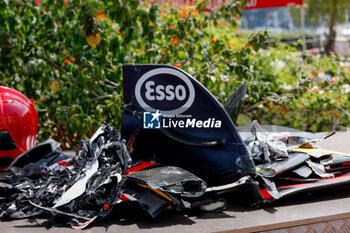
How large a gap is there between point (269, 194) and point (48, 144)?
1.34 metres

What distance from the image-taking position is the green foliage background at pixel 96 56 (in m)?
3.41

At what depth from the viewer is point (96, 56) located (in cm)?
364

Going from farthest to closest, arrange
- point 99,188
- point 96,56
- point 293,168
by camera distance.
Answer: point 96,56, point 293,168, point 99,188

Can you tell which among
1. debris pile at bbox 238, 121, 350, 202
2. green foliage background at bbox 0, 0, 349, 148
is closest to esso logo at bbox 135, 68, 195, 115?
debris pile at bbox 238, 121, 350, 202

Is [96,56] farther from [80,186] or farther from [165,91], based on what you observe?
[80,186]

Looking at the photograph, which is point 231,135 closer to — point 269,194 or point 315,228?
point 269,194

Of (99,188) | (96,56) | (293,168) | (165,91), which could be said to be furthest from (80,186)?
(96,56)

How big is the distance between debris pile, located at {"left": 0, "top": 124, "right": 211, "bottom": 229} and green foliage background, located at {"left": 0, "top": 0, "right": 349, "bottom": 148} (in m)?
1.22

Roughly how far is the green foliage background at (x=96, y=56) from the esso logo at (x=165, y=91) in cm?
125

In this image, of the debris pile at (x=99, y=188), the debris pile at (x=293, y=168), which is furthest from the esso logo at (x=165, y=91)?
the debris pile at (x=293, y=168)

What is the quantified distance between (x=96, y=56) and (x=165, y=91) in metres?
1.77

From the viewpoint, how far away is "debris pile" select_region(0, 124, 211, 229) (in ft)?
5.81

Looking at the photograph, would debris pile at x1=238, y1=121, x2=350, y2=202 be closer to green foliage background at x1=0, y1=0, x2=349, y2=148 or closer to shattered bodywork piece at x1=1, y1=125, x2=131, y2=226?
shattered bodywork piece at x1=1, y1=125, x2=131, y2=226

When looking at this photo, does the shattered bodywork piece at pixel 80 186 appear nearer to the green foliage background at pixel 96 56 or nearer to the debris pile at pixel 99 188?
the debris pile at pixel 99 188
